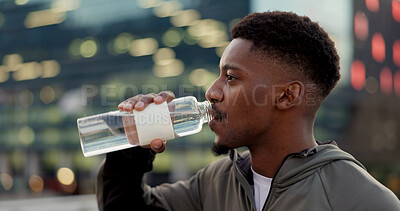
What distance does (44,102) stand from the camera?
186 feet

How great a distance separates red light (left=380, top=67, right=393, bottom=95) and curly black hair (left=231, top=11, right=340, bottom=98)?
1937 inches

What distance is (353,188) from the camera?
204 centimetres

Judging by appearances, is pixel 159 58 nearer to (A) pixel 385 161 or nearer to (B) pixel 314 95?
(A) pixel 385 161

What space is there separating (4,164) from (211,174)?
2667 inches

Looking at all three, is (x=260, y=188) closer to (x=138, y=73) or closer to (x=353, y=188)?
(x=353, y=188)

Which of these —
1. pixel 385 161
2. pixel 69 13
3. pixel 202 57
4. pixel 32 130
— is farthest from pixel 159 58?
pixel 385 161

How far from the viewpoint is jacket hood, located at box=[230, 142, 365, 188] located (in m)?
2.20

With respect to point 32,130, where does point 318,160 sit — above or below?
above

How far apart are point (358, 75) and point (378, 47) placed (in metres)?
6.61

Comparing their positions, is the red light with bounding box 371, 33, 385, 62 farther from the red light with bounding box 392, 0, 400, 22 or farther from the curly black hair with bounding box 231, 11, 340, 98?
the curly black hair with bounding box 231, 11, 340, 98

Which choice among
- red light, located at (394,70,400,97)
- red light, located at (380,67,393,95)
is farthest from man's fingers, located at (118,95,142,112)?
red light, located at (394,70,400,97)

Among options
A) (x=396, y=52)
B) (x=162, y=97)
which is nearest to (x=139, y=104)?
(x=162, y=97)

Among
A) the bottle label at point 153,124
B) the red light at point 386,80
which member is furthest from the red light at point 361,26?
the bottle label at point 153,124

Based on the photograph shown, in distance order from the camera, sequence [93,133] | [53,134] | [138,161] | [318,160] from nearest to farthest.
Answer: [318,160] → [138,161] → [93,133] → [53,134]
